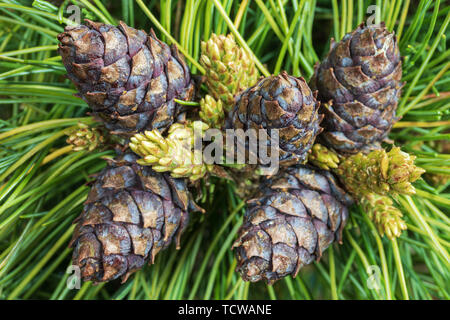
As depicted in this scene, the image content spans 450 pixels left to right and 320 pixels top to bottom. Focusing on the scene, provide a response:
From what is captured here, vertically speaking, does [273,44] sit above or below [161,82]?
above

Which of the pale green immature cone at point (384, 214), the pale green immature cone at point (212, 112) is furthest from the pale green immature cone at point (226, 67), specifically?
the pale green immature cone at point (384, 214)

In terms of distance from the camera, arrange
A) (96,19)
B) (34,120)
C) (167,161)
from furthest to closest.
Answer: (34,120), (96,19), (167,161)

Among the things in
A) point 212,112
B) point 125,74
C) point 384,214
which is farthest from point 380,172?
point 125,74

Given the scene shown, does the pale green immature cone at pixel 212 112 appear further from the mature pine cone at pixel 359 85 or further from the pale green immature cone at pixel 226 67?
the mature pine cone at pixel 359 85

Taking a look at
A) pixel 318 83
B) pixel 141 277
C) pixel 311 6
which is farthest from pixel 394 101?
pixel 141 277

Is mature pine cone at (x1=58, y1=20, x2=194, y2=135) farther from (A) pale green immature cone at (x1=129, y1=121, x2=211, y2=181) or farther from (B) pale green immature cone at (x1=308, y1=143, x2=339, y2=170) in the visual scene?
(B) pale green immature cone at (x1=308, y1=143, x2=339, y2=170)

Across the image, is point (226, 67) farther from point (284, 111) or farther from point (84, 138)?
point (84, 138)

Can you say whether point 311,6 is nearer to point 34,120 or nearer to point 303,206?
point 303,206
